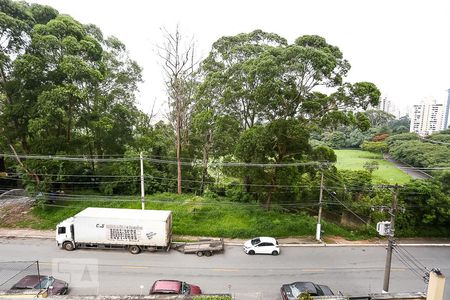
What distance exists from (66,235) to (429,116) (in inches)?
3739

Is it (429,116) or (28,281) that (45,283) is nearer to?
(28,281)

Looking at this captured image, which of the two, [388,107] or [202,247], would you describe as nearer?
[202,247]

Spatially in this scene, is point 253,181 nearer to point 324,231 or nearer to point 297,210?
point 297,210

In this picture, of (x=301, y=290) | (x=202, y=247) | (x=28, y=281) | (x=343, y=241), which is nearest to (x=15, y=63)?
(x=28, y=281)

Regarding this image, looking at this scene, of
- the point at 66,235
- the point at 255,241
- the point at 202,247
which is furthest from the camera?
the point at 255,241

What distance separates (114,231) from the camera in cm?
1546

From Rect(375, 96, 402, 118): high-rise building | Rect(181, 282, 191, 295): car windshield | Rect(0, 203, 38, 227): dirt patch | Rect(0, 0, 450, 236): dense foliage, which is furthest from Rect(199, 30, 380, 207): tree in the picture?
Rect(375, 96, 402, 118): high-rise building

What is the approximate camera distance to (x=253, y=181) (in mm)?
19594

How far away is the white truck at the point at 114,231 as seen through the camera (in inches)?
606

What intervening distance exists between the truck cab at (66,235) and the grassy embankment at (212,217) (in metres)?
3.54

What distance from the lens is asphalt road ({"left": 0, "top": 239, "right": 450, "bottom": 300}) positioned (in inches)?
514

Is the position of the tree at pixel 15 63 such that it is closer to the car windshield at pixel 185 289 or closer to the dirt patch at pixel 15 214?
the dirt patch at pixel 15 214

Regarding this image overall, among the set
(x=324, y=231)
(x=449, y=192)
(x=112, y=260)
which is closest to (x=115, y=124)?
(x=112, y=260)

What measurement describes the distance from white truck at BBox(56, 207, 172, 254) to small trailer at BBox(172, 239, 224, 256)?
3.21ft
